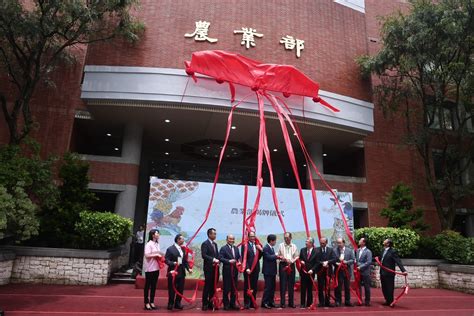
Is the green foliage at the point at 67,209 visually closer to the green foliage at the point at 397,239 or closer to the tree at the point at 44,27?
the tree at the point at 44,27

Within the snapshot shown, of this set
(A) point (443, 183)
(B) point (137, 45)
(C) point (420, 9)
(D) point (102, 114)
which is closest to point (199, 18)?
(B) point (137, 45)

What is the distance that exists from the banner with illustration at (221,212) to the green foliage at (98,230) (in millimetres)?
Result: 1351

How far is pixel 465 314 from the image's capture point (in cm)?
692

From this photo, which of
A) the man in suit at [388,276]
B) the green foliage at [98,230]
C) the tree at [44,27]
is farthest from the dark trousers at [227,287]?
the tree at [44,27]

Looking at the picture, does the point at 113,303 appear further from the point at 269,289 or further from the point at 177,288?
the point at 269,289

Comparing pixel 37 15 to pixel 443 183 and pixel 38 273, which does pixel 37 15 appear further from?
pixel 443 183

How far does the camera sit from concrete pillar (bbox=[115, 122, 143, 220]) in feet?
42.4

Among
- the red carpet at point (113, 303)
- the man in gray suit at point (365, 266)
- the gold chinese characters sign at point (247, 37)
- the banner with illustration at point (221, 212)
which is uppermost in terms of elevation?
the gold chinese characters sign at point (247, 37)

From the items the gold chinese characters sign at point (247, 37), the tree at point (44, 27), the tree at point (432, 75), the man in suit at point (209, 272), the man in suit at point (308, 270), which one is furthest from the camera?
Result: the gold chinese characters sign at point (247, 37)

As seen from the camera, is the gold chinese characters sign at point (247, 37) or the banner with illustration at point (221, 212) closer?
the banner with illustration at point (221, 212)

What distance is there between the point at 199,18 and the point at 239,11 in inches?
60.6

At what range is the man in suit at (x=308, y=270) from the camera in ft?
23.6

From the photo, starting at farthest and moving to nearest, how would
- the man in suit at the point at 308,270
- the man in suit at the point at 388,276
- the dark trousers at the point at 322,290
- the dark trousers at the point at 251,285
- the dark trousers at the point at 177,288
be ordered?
the man in suit at the point at 388,276
the dark trousers at the point at 322,290
the man in suit at the point at 308,270
the dark trousers at the point at 251,285
the dark trousers at the point at 177,288

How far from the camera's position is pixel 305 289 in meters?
7.34
